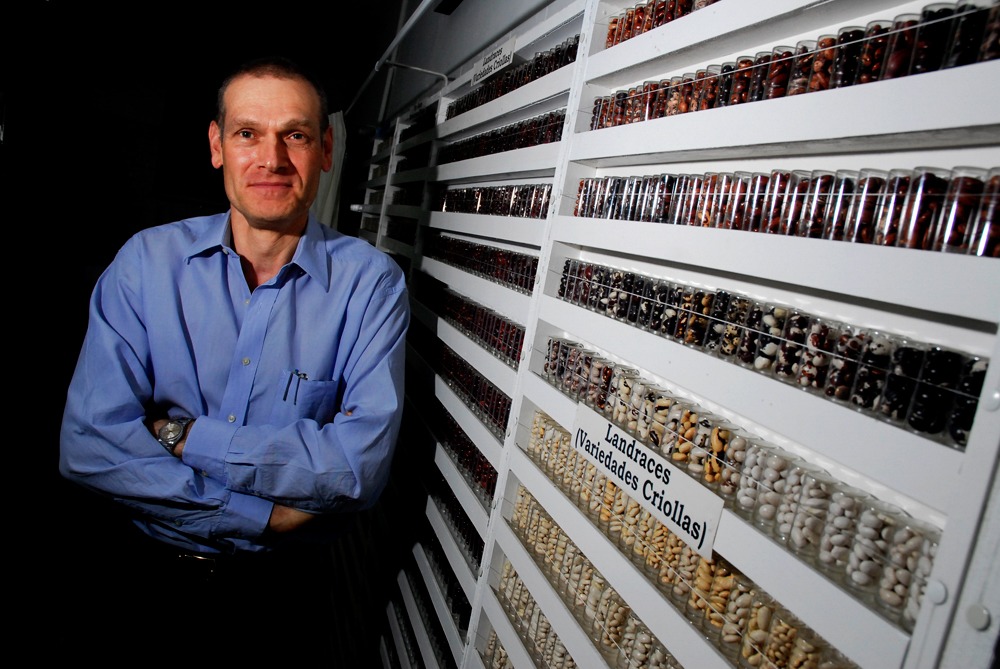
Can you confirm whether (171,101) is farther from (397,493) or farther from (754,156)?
(754,156)

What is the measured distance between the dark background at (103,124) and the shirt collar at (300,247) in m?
3.34

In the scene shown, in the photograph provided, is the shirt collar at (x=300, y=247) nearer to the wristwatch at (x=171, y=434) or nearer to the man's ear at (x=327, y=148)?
the man's ear at (x=327, y=148)

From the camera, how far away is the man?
161cm

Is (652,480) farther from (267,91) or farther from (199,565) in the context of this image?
(267,91)

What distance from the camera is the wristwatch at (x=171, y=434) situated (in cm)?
164

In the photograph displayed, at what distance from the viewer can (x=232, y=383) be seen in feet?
5.74

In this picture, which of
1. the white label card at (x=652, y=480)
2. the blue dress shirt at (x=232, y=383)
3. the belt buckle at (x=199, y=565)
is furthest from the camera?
the belt buckle at (x=199, y=565)

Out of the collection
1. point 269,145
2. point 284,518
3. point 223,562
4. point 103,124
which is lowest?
point 223,562

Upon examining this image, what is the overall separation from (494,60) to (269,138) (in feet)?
3.47

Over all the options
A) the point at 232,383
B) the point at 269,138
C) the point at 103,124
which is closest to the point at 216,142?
the point at 269,138

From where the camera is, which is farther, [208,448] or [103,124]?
[103,124]

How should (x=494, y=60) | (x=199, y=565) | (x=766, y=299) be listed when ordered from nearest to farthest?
1. (x=766, y=299)
2. (x=199, y=565)
3. (x=494, y=60)

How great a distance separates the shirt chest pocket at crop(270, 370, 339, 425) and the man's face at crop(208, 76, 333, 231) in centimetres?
48

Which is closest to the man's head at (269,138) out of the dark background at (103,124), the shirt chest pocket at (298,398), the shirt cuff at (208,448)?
the shirt chest pocket at (298,398)
